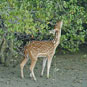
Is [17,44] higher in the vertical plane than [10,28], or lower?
lower

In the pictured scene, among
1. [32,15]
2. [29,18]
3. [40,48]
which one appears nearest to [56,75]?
[40,48]

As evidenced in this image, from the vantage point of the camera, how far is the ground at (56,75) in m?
6.99

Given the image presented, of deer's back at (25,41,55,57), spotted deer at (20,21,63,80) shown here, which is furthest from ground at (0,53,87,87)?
deer's back at (25,41,55,57)

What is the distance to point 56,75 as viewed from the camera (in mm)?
7855

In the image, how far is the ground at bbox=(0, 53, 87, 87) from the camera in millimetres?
6992

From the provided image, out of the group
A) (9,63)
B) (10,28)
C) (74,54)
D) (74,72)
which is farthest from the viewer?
(74,54)

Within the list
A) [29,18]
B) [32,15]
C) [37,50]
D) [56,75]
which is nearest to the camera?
[29,18]

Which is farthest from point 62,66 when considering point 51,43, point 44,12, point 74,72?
point 44,12

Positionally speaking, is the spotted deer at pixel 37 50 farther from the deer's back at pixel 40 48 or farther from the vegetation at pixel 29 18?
the vegetation at pixel 29 18

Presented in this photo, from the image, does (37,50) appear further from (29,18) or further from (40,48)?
(29,18)

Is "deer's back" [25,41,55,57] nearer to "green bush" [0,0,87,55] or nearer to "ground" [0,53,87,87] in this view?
"green bush" [0,0,87,55]

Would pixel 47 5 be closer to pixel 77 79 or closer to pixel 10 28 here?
pixel 10 28

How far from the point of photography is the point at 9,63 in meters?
9.00

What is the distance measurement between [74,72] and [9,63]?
2.14 metres
